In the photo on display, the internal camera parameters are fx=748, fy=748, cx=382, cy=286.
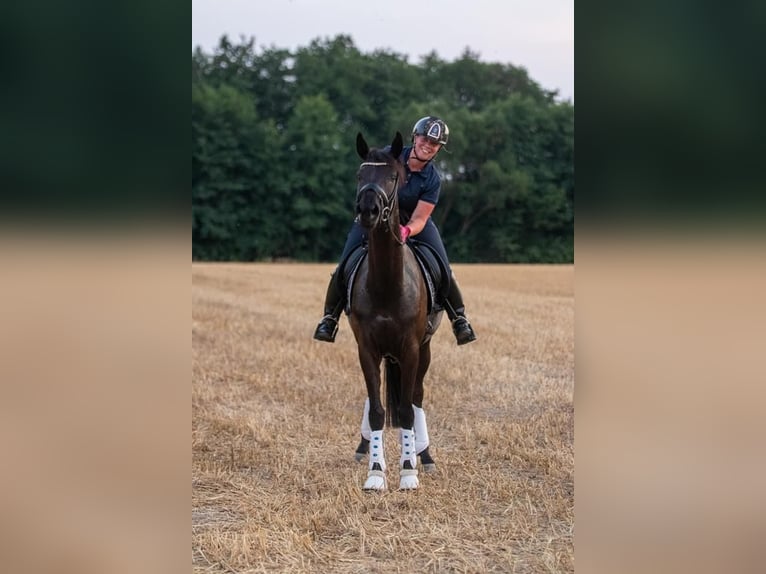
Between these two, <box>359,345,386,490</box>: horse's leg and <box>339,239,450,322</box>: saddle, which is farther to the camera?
<box>339,239,450,322</box>: saddle

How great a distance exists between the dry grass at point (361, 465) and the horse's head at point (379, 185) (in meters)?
2.13

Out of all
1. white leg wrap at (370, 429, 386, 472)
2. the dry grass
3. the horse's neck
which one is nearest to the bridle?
the horse's neck

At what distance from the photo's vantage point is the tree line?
143 ft

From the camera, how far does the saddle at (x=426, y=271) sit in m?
6.48

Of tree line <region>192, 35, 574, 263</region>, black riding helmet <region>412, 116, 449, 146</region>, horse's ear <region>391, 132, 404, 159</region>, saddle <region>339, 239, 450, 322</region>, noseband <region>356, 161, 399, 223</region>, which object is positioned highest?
tree line <region>192, 35, 574, 263</region>

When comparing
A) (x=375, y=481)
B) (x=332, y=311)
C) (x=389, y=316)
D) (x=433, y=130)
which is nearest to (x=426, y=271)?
(x=389, y=316)

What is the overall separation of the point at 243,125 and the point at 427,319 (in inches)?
1621

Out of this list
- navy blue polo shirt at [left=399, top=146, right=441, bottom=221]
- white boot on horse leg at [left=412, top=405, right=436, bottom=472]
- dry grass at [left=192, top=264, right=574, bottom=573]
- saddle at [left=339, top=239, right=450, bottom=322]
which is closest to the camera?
dry grass at [left=192, top=264, right=574, bottom=573]

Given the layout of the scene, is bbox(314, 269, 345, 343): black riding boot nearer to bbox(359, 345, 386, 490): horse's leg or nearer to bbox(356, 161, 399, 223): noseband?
bbox(359, 345, 386, 490): horse's leg

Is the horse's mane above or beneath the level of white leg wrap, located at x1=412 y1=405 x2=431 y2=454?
above

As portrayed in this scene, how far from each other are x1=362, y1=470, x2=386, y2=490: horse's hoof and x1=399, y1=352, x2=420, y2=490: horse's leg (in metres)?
0.15
